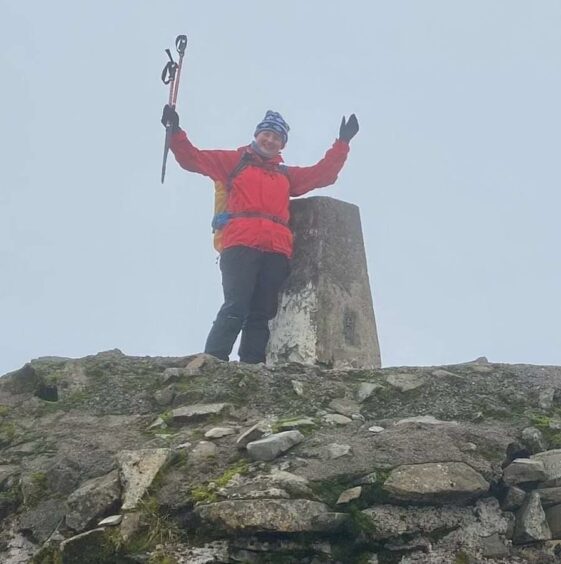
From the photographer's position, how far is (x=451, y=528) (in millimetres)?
4840

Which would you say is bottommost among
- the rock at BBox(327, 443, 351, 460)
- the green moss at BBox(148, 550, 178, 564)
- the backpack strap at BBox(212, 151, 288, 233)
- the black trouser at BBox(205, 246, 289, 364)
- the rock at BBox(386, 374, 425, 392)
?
the green moss at BBox(148, 550, 178, 564)

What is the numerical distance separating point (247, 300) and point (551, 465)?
407 cm

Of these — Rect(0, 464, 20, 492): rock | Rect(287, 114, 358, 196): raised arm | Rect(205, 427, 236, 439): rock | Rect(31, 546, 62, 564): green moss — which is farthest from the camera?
Rect(287, 114, 358, 196): raised arm

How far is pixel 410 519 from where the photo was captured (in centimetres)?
480

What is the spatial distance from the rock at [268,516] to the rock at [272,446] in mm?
635

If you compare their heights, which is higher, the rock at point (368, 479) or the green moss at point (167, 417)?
the green moss at point (167, 417)

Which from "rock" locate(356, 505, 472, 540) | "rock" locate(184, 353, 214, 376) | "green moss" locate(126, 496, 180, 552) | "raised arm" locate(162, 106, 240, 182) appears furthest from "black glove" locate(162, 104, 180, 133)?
"rock" locate(356, 505, 472, 540)

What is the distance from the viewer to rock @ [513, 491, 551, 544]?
4.87m

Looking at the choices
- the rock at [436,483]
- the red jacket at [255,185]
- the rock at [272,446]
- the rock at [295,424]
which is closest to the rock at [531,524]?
the rock at [436,483]

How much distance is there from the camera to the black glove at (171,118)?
923 centimetres

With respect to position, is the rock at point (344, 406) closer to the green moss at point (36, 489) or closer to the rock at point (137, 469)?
the rock at point (137, 469)

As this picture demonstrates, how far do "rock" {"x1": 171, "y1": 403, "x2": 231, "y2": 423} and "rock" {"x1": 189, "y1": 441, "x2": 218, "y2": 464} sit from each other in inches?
22.5

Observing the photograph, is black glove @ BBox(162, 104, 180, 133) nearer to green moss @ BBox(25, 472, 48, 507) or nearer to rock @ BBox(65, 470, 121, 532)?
green moss @ BBox(25, 472, 48, 507)

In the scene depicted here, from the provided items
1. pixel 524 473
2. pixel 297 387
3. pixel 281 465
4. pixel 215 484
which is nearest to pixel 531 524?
pixel 524 473
